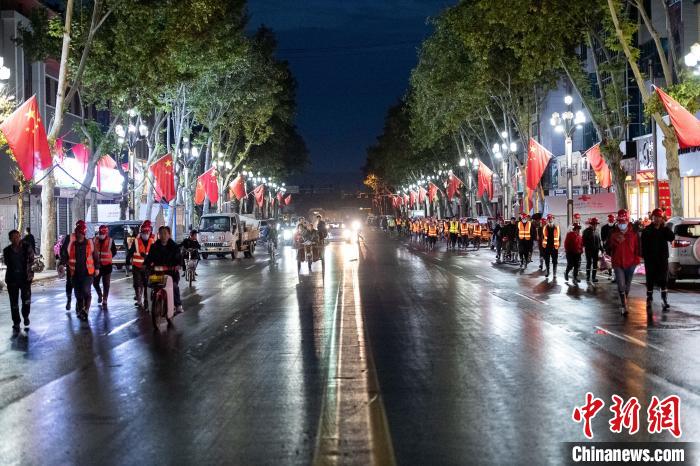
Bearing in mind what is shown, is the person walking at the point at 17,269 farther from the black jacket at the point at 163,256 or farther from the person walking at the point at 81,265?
the black jacket at the point at 163,256

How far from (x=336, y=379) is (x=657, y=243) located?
911 cm

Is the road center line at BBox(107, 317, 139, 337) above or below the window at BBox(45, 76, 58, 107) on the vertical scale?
below

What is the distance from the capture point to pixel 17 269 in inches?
624

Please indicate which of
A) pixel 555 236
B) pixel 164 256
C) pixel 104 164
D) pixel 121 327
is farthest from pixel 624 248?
pixel 104 164

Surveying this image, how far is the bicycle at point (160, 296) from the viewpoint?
52.1 ft

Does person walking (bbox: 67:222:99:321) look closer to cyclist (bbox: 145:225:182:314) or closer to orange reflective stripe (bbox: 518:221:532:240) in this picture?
cyclist (bbox: 145:225:182:314)

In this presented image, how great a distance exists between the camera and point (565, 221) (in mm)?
45406

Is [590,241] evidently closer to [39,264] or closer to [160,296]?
[160,296]

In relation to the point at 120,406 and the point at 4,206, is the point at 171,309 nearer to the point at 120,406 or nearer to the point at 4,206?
the point at 120,406

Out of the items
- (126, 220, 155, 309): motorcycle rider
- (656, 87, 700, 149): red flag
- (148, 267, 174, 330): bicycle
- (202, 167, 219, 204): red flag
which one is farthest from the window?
(148, 267, 174, 330): bicycle

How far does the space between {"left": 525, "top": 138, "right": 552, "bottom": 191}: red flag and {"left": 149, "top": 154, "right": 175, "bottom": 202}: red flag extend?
17.6 meters

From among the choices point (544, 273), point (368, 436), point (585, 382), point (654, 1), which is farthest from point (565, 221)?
point (368, 436)

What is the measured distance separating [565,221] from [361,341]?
33.5 metres

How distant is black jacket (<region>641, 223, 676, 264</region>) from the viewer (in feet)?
56.4
